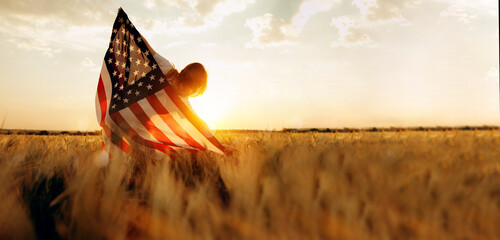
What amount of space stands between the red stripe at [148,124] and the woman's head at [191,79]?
1.86ft

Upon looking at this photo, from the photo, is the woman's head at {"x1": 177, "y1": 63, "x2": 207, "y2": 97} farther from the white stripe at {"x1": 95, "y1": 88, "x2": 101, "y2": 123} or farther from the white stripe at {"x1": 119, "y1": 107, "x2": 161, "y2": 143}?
the white stripe at {"x1": 95, "y1": 88, "x2": 101, "y2": 123}

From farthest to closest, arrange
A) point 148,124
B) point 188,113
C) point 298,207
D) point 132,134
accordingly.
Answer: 1. point 188,113
2. point 148,124
3. point 132,134
4. point 298,207

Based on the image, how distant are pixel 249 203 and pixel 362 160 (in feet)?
2.93

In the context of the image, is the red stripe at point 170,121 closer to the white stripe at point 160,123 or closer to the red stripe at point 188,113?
the white stripe at point 160,123

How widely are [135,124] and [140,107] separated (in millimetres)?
238

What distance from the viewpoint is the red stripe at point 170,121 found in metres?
4.11

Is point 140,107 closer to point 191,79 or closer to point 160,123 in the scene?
point 160,123

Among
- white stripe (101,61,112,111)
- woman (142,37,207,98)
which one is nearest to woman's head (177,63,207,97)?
woman (142,37,207,98)

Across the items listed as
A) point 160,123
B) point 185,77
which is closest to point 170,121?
point 160,123

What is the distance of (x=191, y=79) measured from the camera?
4180 mm

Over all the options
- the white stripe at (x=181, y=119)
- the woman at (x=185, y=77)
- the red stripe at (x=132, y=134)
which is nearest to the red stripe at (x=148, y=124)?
the red stripe at (x=132, y=134)

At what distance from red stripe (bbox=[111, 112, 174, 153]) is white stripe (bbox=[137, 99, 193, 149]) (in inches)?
8.3

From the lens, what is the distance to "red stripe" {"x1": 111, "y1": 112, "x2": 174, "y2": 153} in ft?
12.9

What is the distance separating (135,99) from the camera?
13.3 ft
